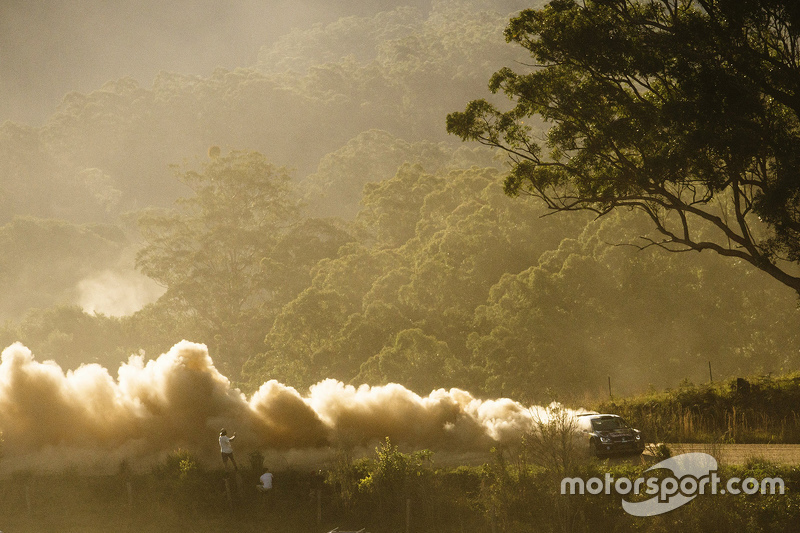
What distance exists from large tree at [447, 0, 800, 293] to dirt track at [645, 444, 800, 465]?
5601 millimetres

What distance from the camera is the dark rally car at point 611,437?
3000 centimetres

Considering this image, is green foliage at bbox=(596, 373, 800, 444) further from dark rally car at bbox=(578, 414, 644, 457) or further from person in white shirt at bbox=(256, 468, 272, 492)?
person in white shirt at bbox=(256, 468, 272, 492)

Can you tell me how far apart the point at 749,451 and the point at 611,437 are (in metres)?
4.53

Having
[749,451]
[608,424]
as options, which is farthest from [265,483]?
[749,451]

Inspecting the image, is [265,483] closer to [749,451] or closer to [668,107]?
[749,451]

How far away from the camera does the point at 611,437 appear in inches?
1189

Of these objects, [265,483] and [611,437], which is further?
[265,483]

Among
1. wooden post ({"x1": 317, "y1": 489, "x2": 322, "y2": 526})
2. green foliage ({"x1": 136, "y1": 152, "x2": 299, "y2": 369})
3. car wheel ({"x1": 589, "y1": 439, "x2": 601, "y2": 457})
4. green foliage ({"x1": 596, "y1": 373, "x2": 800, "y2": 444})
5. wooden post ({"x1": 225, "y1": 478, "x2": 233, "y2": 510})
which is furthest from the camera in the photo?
green foliage ({"x1": 136, "y1": 152, "x2": 299, "y2": 369})

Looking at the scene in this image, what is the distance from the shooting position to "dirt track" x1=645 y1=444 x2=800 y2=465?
26328mm

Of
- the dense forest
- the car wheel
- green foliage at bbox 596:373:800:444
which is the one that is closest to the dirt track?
green foliage at bbox 596:373:800:444

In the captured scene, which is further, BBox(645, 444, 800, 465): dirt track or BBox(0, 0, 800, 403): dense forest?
BBox(0, 0, 800, 403): dense forest

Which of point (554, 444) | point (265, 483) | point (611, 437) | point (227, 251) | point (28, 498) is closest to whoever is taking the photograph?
point (554, 444)

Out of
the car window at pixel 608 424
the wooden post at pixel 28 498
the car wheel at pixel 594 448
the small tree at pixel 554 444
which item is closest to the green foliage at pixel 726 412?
the car window at pixel 608 424

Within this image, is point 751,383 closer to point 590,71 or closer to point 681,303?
point 590,71
